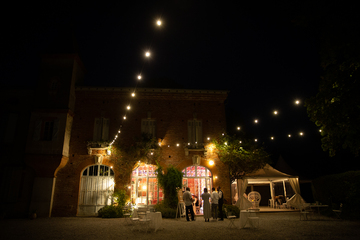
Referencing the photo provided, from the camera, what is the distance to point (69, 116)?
13281 mm

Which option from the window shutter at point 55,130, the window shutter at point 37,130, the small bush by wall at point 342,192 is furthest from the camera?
the window shutter at point 55,130

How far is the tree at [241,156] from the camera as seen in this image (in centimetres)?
1260

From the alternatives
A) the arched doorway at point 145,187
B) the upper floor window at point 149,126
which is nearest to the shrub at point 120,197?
the arched doorway at point 145,187

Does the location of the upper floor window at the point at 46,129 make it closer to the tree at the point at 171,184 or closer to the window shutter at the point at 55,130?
the window shutter at the point at 55,130

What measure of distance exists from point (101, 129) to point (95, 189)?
3.26 m

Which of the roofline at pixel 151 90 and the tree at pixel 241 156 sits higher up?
the roofline at pixel 151 90

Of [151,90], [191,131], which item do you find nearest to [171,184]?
[191,131]

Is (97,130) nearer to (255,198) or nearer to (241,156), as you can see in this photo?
(241,156)

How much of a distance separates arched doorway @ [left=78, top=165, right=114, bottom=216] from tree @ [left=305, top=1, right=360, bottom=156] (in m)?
Result: 10.4

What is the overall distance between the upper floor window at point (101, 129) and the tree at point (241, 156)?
6347 mm

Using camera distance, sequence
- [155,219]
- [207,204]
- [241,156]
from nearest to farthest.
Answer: [155,219], [207,204], [241,156]

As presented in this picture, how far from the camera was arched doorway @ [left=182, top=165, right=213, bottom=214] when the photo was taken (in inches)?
523

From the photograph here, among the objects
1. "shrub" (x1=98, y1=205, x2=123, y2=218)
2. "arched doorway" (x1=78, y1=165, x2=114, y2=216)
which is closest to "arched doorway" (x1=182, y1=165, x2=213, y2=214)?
"shrub" (x1=98, y1=205, x2=123, y2=218)

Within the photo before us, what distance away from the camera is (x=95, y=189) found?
1291cm
